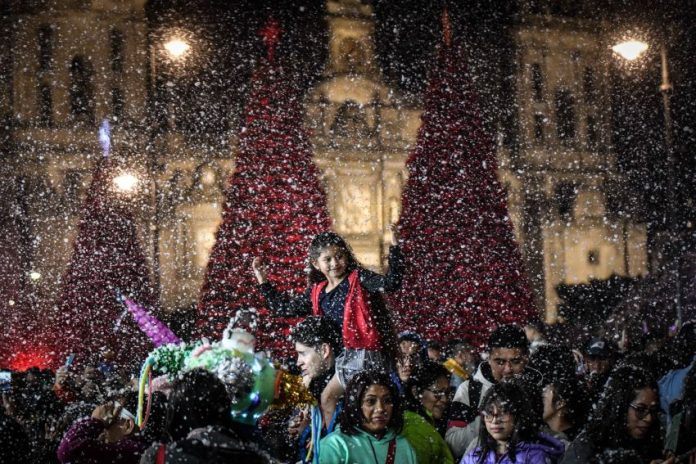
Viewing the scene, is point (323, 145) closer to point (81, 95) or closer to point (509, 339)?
point (81, 95)

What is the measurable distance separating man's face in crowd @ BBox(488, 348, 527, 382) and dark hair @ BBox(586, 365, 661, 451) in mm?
1224

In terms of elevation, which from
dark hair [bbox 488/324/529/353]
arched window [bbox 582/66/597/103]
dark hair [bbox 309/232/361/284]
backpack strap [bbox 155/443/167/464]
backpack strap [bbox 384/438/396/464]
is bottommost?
backpack strap [bbox 384/438/396/464]

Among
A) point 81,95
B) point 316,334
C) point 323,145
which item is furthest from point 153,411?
point 81,95

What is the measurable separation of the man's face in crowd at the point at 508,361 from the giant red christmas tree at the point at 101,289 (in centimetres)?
1020

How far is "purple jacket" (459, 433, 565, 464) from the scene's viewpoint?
3625 mm

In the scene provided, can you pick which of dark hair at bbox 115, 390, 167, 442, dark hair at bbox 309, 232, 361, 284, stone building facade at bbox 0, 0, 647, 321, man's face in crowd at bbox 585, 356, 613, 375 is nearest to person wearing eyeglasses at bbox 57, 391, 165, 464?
dark hair at bbox 115, 390, 167, 442

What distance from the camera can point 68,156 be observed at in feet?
111

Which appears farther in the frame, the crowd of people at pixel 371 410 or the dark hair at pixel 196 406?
the crowd of people at pixel 371 410

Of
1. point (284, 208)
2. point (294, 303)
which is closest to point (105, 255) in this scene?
point (284, 208)

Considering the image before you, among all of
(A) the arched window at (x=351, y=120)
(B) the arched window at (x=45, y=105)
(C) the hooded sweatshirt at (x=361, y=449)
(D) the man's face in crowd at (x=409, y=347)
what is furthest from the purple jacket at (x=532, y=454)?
(B) the arched window at (x=45, y=105)

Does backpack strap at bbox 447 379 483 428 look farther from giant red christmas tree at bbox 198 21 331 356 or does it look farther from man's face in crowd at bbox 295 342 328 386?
giant red christmas tree at bbox 198 21 331 356

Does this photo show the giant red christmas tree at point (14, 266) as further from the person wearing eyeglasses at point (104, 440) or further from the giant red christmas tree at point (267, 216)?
the person wearing eyeglasses at point (104, 440)

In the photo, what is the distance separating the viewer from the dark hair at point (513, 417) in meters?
3.70

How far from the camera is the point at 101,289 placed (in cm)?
1716
